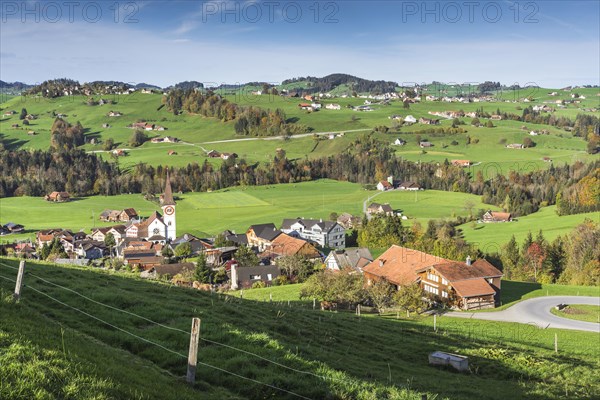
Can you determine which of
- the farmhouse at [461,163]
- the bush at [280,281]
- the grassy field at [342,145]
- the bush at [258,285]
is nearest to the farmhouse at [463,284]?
the bush at [280,281]

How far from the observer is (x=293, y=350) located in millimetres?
14453

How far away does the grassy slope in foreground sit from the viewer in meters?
7.52

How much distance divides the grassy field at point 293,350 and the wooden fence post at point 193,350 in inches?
19.5

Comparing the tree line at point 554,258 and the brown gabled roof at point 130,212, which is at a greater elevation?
the brown gabled roof at point 130,212

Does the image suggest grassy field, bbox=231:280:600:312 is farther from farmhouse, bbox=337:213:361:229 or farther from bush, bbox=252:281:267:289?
farmhouse, bbox=337:213:361:229

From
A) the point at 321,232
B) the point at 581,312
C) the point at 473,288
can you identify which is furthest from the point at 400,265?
the point at 321,232

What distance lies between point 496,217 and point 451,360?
82541mm

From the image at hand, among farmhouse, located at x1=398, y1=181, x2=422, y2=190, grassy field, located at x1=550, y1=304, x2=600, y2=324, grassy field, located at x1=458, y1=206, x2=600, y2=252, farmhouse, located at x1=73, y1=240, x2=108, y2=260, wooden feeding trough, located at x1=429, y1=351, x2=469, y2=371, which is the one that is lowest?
farmhouse, located at x1=73, y1=240, x2=108, y2=260

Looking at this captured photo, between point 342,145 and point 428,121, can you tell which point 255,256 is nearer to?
point 342,145

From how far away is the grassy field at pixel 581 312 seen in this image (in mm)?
44938

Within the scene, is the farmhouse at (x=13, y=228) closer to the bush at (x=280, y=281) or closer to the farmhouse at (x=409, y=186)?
the bush at (x=280, y=281)

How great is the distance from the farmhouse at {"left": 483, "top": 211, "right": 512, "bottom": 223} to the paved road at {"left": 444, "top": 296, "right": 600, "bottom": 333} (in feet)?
145

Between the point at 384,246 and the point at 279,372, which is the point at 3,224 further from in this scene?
the point at 279,372

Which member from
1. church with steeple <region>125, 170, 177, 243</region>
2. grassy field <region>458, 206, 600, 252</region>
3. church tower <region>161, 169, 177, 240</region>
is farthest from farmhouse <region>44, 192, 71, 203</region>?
grassy field <region>458, 206, 600, 252</region>
